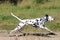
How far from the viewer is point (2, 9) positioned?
1669 cm

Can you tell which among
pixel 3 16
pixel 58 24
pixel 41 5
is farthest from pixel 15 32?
pixel 41 5

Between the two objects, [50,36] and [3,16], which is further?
[3,16]

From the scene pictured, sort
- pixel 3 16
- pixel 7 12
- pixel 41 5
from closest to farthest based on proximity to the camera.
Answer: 1. pixel 3 16
2. pixel 7 12
3. pixel 41 5

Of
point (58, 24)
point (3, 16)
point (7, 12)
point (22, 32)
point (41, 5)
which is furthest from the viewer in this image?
point (41, 5)

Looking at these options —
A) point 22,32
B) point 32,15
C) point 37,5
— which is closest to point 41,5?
point 37,5

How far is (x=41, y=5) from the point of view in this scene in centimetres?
1786

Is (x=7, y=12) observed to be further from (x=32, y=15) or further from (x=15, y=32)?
(x=15, y=32)

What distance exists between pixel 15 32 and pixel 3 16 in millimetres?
3923

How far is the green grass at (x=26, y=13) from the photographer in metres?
12.9

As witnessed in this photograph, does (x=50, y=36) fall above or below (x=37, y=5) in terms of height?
above

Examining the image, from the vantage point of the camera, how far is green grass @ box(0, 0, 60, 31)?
12.9 m

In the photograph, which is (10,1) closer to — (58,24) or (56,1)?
(56,1)

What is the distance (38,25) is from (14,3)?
804 cm

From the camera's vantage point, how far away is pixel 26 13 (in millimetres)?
15555
